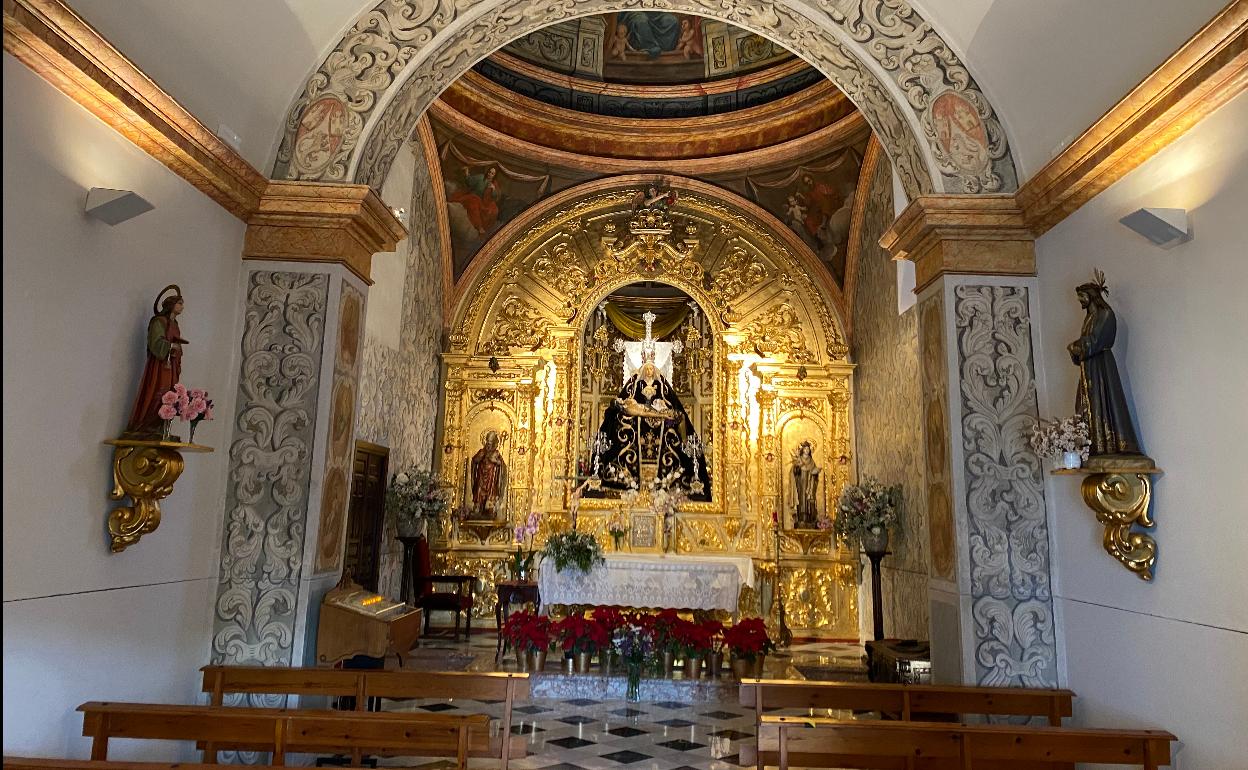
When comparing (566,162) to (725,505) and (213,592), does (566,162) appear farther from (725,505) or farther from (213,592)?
(213,592)

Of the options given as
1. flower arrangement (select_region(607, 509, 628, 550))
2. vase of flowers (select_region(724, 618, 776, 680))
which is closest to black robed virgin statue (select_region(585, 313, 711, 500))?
flower arrangement (select_region(607, 509, 628, 550))

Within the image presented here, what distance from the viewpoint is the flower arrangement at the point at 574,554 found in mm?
9594

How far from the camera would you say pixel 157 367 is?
4.88m

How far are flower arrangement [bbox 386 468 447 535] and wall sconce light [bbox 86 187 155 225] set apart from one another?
6.46m

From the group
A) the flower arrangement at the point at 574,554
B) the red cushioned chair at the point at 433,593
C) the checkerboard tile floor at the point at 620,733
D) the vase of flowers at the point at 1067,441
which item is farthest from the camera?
the red cushioned chair at the point at 433,593

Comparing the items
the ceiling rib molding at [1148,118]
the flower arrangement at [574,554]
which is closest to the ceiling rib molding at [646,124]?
the flower arrangement at [574,554]

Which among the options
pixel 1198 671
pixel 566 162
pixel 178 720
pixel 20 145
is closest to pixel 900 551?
pixel 1198 671

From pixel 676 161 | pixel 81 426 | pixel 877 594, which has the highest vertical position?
pixel 676 161

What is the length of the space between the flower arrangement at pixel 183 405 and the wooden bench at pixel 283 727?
4.89 ft

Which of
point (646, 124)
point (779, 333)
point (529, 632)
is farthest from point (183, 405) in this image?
point (779, 333)

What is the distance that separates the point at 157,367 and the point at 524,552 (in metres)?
7.56

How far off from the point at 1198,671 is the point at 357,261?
574 centimetres

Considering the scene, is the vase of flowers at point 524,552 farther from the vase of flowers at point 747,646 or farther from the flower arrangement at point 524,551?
the vase of flowers at point 747,646

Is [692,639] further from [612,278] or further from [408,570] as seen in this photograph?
[612,278]
